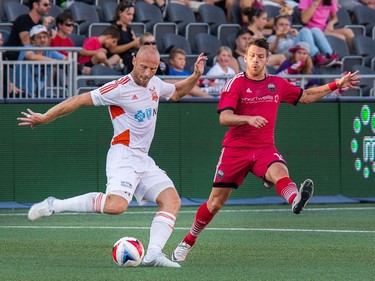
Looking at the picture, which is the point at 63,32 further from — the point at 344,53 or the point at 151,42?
the point at 344,53

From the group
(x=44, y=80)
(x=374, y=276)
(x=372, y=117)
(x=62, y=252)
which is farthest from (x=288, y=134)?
(x=374, y=276)

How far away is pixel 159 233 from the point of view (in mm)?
10188

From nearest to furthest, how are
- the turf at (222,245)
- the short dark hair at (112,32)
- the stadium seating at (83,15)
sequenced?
the turf at (222,245) → the short dark hair at (112,32) → the stadium seating at (83,15)

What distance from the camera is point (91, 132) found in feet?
57.1

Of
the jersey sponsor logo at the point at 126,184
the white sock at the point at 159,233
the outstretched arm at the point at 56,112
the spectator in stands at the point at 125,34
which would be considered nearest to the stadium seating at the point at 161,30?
the spectator in stands at the point at 125,34

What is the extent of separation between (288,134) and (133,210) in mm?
2814

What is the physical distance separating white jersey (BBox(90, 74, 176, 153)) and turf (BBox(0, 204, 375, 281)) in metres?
1.17

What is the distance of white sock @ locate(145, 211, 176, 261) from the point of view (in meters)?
10.2

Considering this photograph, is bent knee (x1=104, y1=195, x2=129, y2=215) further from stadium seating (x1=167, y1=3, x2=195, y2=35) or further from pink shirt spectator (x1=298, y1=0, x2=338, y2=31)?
pink shirt spectator (x1=298, y1=0, x2=338, y2=31)

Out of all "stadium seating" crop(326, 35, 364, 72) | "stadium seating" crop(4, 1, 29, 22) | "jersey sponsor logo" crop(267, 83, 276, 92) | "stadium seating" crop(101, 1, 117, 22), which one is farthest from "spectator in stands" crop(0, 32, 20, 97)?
"stadium seating" crop(326, 35, 364, 72)

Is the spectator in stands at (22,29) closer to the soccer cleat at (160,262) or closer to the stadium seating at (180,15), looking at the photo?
the stadium seating at (180,15)

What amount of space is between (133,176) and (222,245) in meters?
2.24

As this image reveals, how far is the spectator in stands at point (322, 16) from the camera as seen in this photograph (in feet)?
70.2

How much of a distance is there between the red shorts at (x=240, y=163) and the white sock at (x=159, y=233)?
117cm
